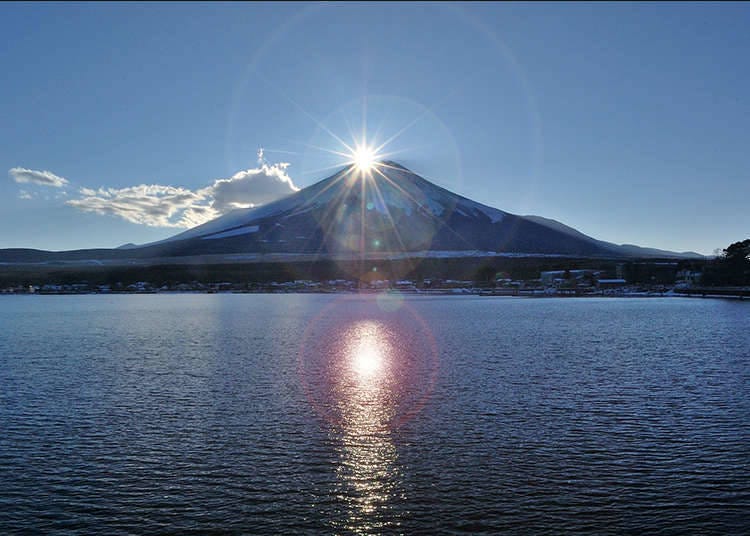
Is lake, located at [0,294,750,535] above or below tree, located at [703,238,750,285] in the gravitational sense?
below

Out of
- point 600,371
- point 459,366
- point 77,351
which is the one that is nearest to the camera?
point 600,371

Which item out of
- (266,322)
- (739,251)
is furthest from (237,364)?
(739,251)

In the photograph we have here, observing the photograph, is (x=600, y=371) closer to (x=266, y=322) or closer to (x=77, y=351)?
(x=77, y=351)

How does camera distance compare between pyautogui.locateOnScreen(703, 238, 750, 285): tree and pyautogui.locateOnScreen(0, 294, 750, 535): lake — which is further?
pyautogui.locateOnScreen(703, 238, 750, 285): tree

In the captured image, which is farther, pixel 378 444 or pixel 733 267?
pixel 733 267

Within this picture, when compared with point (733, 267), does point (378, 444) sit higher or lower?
lower

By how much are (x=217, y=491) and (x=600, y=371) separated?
29.0 meters

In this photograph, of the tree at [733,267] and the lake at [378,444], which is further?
the tree at [733,267]

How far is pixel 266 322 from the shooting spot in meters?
86.4

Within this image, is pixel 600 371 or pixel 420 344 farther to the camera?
pixel 420 344

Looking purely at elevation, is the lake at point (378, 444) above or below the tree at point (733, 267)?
below

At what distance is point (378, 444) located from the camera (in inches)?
878

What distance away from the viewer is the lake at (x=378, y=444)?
1590 centimetres

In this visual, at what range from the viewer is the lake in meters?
15.9
